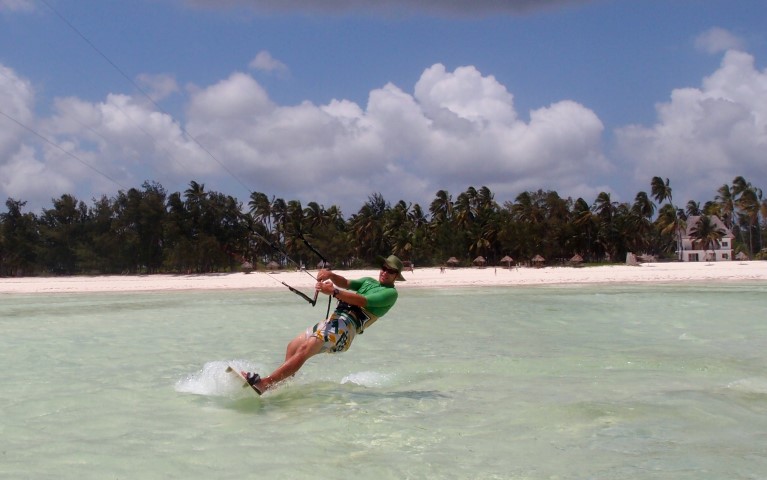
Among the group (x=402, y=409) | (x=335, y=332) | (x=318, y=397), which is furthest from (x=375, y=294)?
(x=318, y=397)

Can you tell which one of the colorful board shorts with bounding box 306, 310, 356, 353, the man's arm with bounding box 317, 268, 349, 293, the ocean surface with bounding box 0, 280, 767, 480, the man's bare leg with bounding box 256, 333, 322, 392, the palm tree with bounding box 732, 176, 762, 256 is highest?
the palm tree with bounding box 732, 176, 762, 256

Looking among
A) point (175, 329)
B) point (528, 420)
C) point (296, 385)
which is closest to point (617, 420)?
point (528, 420)

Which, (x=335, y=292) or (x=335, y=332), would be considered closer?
(x=335, y=292)

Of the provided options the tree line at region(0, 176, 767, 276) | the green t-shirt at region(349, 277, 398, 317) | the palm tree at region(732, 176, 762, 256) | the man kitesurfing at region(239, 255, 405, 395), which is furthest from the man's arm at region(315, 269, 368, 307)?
the palm tree at region(732, 176, 762, 256)

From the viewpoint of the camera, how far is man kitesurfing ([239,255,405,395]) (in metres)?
6.96

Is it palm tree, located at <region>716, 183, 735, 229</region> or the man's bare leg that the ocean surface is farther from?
palm tree, located at <region>716, 183, 735, 229</region>

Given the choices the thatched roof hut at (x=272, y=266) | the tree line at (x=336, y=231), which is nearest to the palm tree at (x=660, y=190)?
the tree line at (x=336, y=231)

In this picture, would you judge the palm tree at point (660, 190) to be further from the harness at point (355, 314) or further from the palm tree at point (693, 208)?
the harness at point (355, 314)

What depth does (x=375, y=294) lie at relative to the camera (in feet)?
23.6

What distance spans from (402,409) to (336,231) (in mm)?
76117

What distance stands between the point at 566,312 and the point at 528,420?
13.8 meters

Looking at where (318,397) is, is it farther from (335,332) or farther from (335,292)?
(335,292)

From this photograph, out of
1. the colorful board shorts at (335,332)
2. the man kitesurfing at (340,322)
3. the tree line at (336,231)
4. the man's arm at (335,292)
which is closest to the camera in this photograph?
the man's arm at (335,292)

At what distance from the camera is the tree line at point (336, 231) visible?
68.6 metres
